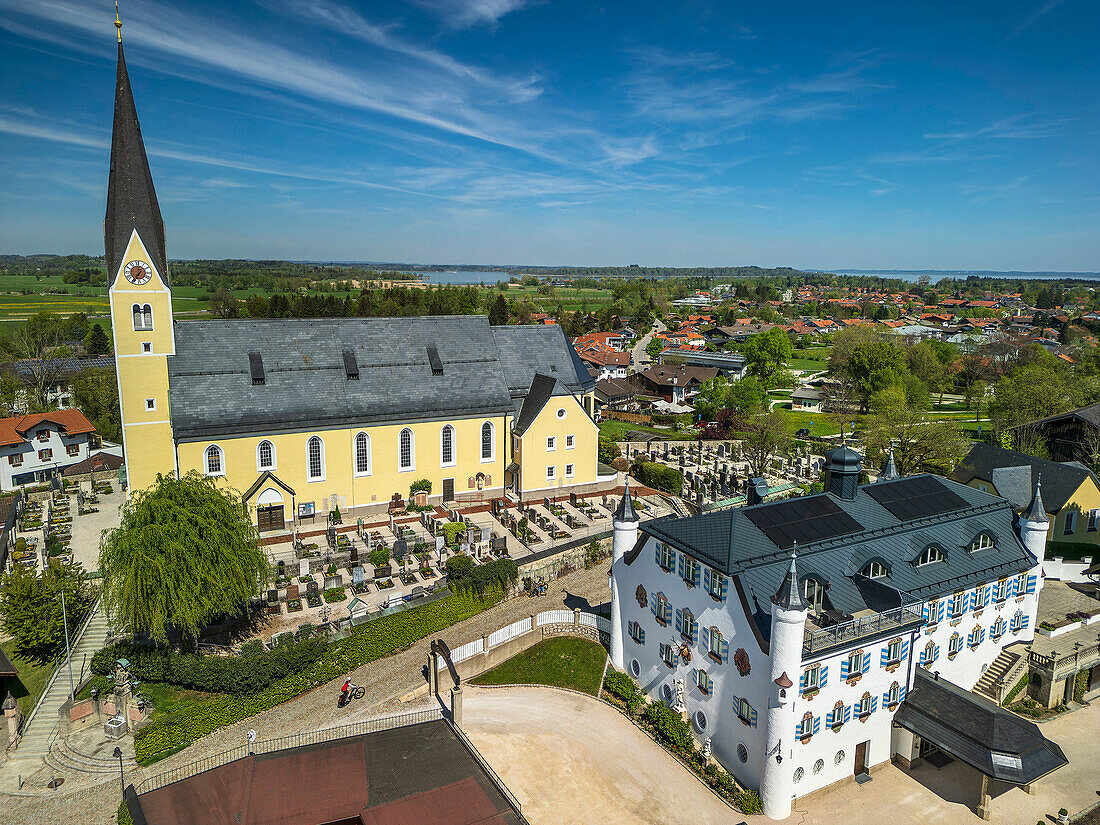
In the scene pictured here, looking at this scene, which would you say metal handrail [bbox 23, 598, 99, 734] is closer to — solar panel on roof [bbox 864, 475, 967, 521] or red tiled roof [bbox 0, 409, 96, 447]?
red tiled roof [bbox 0, 409, 96, 447]

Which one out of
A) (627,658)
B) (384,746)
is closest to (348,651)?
(384,746)

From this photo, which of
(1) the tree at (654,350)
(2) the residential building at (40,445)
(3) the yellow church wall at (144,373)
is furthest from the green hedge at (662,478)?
(1) the tree at (654,350)

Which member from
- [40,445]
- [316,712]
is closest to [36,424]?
[40,445]

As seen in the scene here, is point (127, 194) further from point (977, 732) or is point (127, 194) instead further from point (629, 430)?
point (629, 430)

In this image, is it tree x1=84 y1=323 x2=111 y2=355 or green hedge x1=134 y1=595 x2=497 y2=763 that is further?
tree x1=84 y1=323 x2=111 y2=355

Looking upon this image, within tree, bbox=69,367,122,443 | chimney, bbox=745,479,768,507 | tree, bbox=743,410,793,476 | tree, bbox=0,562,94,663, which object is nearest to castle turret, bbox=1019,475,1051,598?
chimney, bbox=745,479,768,507

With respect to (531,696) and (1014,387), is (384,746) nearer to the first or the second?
(531,696)
